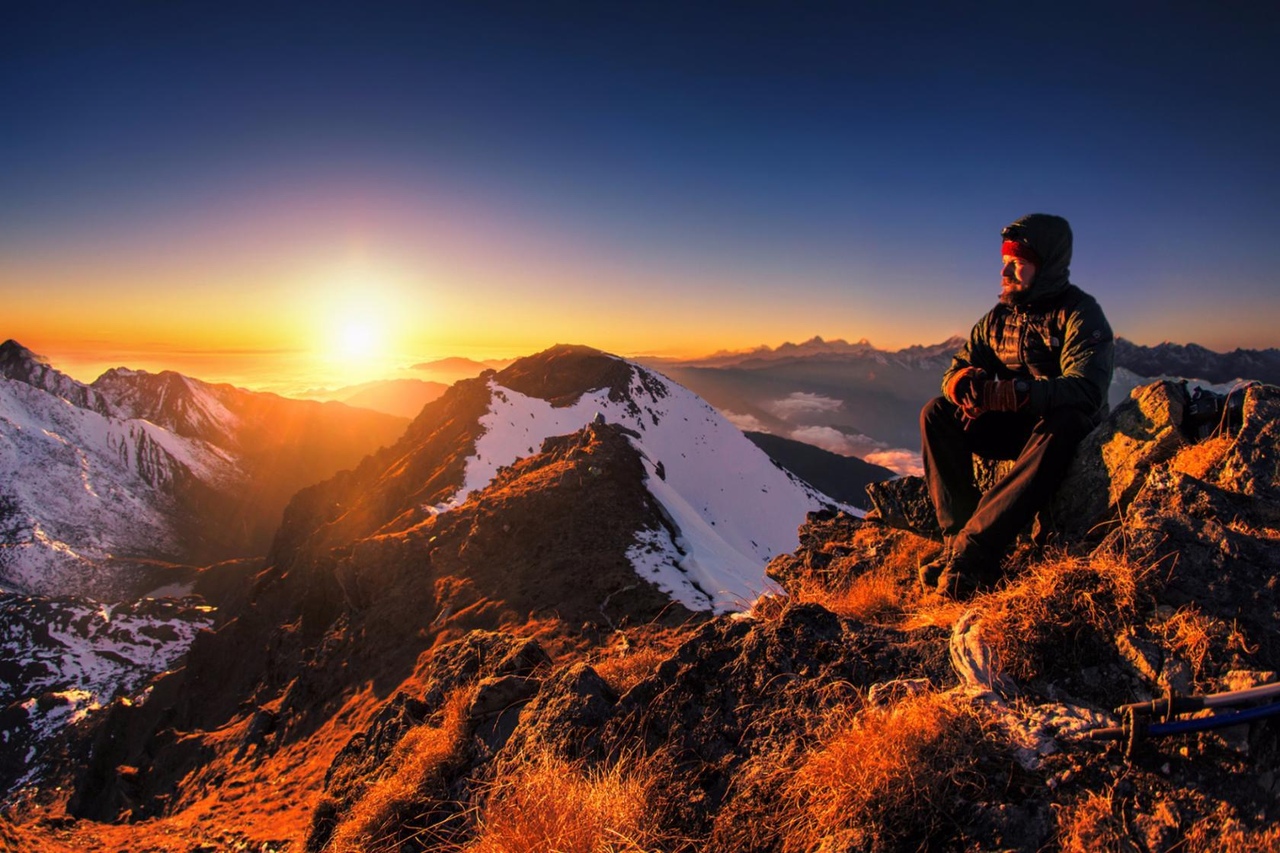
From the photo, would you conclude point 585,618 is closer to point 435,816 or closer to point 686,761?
point 435,816

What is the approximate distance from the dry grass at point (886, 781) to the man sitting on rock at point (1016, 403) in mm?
1528

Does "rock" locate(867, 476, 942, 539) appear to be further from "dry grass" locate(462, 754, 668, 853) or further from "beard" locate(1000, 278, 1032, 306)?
"dry grass" locate(462, 754, 668, 853)

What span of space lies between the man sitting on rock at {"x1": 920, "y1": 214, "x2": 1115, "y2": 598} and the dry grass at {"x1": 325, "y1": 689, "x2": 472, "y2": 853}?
12.1 ft

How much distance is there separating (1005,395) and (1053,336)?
0.73m

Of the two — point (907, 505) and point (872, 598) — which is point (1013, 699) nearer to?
point (872, 598)

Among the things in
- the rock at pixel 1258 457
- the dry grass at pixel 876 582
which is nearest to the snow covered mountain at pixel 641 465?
the dry grass at pixel 876 582

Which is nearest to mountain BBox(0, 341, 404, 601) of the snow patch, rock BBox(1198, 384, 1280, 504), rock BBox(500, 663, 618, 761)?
the snow patch

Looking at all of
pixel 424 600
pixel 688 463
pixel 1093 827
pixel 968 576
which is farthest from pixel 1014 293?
pixel 688 463

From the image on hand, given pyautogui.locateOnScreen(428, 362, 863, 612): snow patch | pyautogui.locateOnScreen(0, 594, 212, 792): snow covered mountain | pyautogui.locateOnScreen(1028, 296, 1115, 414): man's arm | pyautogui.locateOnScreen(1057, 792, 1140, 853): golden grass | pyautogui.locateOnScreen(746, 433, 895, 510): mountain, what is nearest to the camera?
pyautogui.locateOnScreen(1057, 792, 1140, 853): golden grass

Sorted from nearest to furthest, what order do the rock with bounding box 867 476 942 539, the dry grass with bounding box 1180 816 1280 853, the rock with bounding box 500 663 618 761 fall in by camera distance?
the dry grass with bounding box 1180 816 1280 853
the rock with bounding box 500 663 618 761
the rock with bounding box 867 476 942 539

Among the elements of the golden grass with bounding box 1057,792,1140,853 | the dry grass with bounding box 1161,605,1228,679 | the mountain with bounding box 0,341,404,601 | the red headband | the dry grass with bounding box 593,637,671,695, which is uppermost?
the red headband

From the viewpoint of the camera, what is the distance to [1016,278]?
3914 millimetres

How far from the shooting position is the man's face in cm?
384

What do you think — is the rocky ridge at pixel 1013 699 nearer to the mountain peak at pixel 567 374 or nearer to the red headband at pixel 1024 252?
the red headband at pixel 1024 252
